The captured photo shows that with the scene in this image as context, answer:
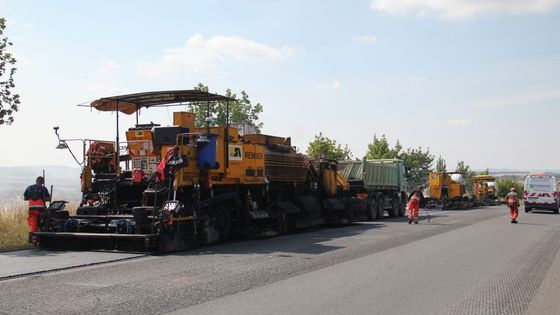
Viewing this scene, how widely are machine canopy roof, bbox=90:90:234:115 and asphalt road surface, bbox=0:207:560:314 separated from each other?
3.99 meters

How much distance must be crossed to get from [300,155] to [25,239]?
9114 millimetres

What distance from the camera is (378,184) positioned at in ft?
86.8

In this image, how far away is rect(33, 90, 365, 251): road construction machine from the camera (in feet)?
39.5

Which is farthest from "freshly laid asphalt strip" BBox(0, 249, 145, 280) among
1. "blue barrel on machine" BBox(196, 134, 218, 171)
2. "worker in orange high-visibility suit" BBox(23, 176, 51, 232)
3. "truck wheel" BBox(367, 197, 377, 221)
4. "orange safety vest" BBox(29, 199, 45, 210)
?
"truck wheel" BBox(367, 197, 377, 221)

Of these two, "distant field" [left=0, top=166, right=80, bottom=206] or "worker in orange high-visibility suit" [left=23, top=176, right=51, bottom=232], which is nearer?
"worker in orange high-visibility suit" [left=23, top=176, right=51, bottom=232]

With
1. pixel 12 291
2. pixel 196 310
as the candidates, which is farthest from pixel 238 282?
pixel 12 291

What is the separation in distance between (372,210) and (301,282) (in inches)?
677

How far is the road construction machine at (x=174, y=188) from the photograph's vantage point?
474 inches

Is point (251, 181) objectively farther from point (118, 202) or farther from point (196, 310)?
point (196, 310)

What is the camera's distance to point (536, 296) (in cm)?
754

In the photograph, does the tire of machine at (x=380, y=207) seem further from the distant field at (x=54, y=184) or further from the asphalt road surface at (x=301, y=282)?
the distant field at (x=54, y=184)

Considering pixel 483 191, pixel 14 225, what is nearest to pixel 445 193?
pixel 483 191

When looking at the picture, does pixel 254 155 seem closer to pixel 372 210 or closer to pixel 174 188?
pixel 174 188

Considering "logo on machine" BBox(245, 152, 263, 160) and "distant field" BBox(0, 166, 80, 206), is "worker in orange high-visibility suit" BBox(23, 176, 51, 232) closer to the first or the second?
"distant field" BBox(0, 166, 80, 206)
